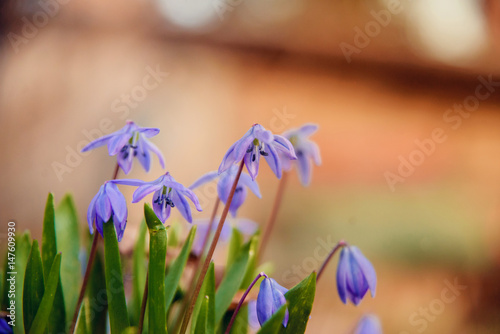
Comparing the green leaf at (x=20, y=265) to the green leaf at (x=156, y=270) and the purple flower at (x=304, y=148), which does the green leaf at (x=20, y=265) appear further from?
the purple flower at (x=304, y=148)

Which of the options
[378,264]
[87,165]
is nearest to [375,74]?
[378,264]

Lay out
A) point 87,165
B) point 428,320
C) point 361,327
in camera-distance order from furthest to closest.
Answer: point 87,165 < point 428,320 < point 361,327

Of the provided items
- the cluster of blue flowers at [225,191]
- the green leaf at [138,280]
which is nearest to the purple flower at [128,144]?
the cluster of blue flowers at [225,191]

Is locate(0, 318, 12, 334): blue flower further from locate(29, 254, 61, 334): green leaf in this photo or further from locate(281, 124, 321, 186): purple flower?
locate(281, 124, 321, 186): purple flower

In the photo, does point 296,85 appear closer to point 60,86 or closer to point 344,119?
point 344,119

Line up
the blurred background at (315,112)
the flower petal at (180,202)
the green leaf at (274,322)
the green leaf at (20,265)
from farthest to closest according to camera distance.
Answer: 1. the blurred background at (315,112)
2. the green leaf at (20,265)
3. the flower petal at (180,202)
4. the green leaf at (274,322)

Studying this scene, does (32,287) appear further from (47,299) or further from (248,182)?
(248,182)
